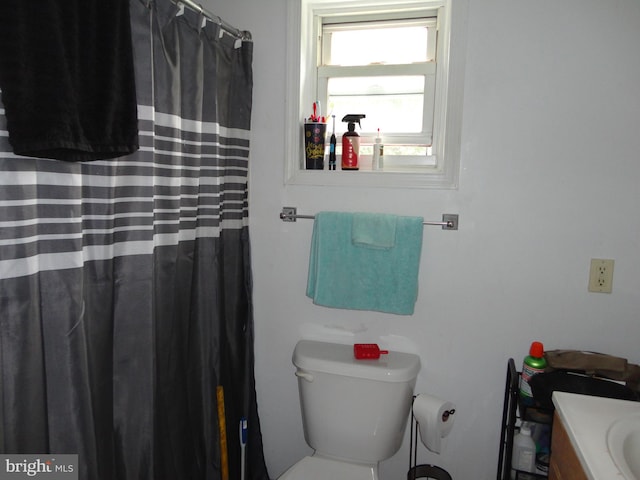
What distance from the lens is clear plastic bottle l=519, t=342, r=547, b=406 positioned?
125cm

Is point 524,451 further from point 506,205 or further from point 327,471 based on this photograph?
point 506,205

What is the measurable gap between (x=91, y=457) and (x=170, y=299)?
44cm

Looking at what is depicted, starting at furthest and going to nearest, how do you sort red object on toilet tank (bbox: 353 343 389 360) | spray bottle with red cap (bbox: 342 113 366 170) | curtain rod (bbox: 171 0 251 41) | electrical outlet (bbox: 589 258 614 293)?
spray bottle with red cap (bbox: 342 113 366 170)
red object on toilet tank (bbox: 353 343 389 360)
electrical outlet (bbox: 589 258 614 293)
curtain rod (bbox: 171 0 251 41)

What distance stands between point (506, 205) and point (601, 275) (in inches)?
14.8

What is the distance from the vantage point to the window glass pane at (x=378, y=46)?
1625 millimetres

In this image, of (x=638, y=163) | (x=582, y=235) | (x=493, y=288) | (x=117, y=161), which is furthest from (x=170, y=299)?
(x=638, y=163)

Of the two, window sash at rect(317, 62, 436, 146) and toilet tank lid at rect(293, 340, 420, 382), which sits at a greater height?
window sash at rect(317, 62, 436, 146)

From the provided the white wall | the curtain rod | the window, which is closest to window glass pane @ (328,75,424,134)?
the window

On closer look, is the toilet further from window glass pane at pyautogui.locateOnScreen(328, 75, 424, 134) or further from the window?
window glass pane at pyautogui.locateOnScreen(328, 75, 424, 134)

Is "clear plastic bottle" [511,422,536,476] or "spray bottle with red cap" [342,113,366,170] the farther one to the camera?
"spray bottle with red cap" [342,113,366,170]

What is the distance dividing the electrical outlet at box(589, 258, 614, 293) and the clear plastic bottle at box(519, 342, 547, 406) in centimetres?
28

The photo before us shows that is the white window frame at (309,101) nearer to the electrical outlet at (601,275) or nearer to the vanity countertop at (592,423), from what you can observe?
the electrical outlet at (601,275)

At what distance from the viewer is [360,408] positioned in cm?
140

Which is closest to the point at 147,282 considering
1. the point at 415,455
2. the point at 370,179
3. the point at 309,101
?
the point at 370,179
